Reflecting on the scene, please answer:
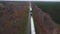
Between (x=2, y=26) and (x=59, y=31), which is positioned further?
(x=2, y=26)

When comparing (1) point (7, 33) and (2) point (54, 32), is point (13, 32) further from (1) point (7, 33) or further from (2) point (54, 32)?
(2) point (54, 32)

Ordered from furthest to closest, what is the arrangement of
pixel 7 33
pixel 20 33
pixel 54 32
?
pixel 20 33 < pixel 7 33 < pixel 54 32

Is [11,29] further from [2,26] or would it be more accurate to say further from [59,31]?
[59,31]

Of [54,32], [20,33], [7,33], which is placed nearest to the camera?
[54,32]

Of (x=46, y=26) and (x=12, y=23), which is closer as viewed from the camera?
(x=46, y=26)

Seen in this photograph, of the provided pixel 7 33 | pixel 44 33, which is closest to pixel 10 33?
pixel 7 33

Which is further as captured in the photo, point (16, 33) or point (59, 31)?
point (16, 33)

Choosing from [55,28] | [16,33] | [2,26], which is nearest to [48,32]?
[55,28]

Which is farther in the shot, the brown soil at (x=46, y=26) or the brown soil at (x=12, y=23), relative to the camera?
the brown soil at (x=12, y=23)

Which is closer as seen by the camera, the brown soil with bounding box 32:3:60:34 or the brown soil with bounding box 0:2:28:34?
the brown soil with bounding box 32:3:60:34
